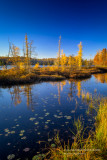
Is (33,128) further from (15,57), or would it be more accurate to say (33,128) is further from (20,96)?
(15,57)

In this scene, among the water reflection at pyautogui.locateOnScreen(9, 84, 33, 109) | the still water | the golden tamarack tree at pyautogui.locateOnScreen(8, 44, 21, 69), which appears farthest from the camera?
the golden tamarack tree at pyautogui.locateOnScreen(8, 44, 21, 69)

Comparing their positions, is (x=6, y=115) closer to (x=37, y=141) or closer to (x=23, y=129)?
(x=23, y=129)

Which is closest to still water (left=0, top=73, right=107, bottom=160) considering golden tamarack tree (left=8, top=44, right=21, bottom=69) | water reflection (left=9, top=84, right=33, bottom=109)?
water reflection (left=9, top=84, right=33, bottom=109)

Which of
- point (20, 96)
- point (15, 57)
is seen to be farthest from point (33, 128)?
point (15, 57)

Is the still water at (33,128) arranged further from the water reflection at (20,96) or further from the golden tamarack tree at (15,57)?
the golden tamarack tree at (15,57)

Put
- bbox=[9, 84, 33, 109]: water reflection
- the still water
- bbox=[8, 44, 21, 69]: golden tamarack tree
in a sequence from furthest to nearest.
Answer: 1. bbox=[8, 44, 21, 69]: golden tamarack tree
2. bbox=[9, 84, 33, 109]: water reflection
3. the still water

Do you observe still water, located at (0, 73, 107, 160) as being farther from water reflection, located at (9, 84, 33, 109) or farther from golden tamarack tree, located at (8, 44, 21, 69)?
golden tamarack tree, located at (8, 44, 21, 69)

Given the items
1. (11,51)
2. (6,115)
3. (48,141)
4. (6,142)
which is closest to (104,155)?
(48,141)

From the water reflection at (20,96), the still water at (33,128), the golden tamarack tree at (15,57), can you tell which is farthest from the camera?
the golden tamarack tree at (15,57)

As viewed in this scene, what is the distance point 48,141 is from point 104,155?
2198 millimetres

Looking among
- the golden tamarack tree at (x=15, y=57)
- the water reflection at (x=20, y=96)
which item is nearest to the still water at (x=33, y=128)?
the water reflection at (x=20, y=96)

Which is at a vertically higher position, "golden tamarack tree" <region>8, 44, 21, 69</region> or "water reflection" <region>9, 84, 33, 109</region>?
"golden tamarack tree" <region>8, 44, 21, 69</region>

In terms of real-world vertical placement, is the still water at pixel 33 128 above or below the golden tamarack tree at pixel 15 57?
below

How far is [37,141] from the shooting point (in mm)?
4445
